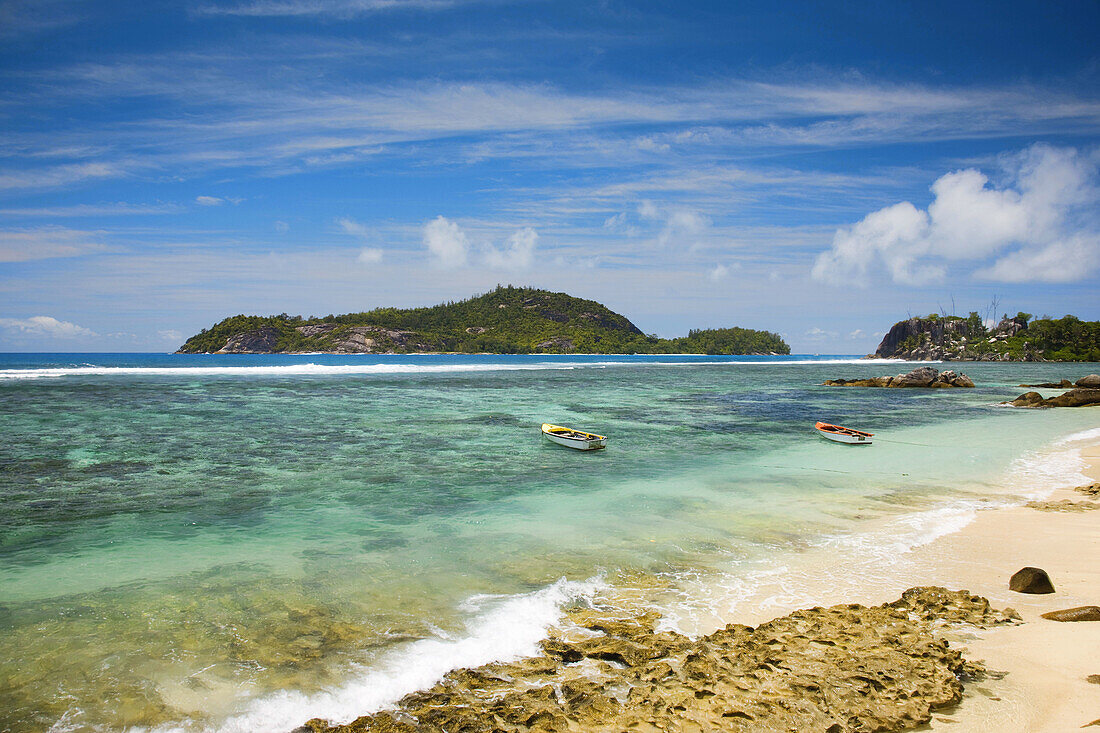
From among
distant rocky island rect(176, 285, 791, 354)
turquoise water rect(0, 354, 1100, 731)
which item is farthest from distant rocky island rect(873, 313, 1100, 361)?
turquoise water rect(0, 354, 1100, 731)

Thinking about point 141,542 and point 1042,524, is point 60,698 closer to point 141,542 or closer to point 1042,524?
point 141,542

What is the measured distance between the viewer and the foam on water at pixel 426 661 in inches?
199

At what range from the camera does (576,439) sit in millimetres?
19688

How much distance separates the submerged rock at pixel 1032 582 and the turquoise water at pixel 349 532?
2.89 m

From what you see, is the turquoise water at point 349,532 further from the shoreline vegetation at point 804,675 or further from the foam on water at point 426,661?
the shoreline vegetation at point 804,675

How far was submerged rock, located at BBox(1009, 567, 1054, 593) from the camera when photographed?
7.07 meters

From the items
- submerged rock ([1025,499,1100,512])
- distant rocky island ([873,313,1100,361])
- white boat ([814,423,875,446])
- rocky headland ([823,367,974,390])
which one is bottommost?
submerged rock ([1025,499,1100,512])

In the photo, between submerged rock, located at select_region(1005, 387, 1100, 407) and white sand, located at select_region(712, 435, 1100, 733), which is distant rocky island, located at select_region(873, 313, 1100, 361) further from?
white sand, located at select_region(712, 435, 1100, 733)

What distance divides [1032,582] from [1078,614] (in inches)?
44.1

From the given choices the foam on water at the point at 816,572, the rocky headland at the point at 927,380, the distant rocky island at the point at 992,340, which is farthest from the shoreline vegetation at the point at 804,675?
→ the distant rocky island at the point at 992,340

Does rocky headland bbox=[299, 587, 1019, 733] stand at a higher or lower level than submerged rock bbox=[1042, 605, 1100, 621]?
lower

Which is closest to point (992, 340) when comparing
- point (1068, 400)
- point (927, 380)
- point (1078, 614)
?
point (927, 380)

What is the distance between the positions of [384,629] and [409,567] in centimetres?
218

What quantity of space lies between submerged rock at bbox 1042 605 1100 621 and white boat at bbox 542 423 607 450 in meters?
13.7
